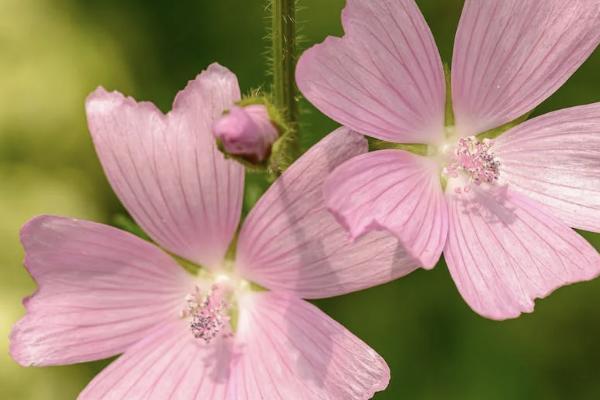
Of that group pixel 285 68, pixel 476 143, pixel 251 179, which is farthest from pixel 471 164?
pixel 251 179

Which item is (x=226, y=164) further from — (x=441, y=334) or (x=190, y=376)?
(x=441, y=334)

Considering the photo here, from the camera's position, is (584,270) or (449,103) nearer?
(584,270)

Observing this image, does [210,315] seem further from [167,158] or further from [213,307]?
[167,158]

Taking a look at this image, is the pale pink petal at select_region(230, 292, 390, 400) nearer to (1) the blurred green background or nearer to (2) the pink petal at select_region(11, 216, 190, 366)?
(2) the pink petal at select_region(11, 216, 190, 366)

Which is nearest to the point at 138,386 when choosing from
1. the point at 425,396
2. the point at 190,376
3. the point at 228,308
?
the point at 190,376

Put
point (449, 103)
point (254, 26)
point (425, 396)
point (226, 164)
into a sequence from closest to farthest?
point (226, 164)
point (449, 103)
point (425, 396)
point (254, 26)

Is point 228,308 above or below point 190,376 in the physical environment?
above

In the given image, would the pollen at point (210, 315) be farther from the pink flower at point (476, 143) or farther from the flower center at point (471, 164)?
the flower center at point (471, 164)

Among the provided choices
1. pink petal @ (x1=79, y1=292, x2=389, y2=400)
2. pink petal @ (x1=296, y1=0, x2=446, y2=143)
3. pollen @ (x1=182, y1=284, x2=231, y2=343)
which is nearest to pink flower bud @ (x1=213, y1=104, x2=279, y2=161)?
pink petal @ (x1=296, y1=0, x2=446, y2=143)
